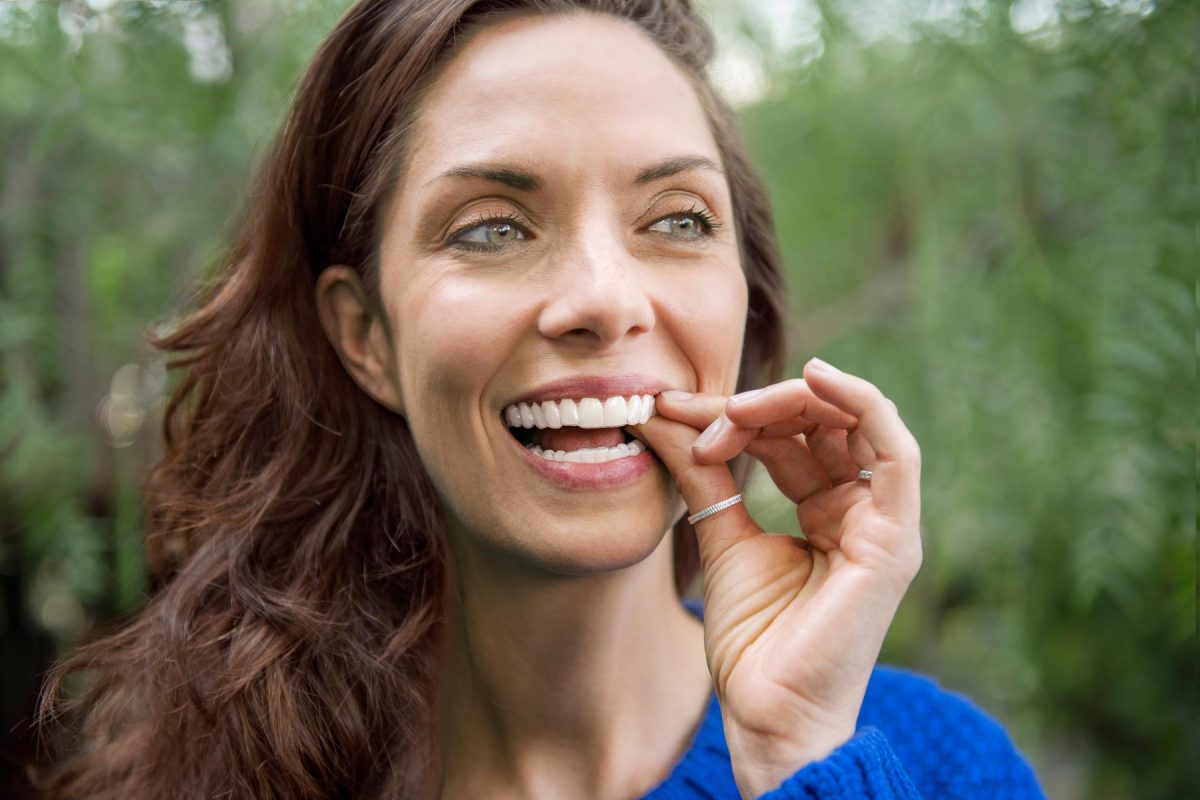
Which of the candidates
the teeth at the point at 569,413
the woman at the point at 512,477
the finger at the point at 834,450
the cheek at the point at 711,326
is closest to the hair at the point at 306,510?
the woman at the point at 512,477

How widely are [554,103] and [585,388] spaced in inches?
16.4

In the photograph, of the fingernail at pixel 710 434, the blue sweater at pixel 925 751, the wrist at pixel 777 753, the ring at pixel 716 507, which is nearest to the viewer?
the wrist at pixel 777 753

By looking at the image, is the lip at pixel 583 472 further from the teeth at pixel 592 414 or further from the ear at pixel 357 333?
the ear at pixel 357 333

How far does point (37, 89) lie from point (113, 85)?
6.2 inches

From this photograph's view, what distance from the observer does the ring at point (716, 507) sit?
162 cm

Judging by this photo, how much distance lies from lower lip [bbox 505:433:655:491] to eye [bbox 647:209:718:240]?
363mm

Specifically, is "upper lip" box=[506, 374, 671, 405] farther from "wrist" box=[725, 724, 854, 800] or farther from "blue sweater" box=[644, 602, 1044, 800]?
"blue sweater" box=[644, 602, 1044, 800]

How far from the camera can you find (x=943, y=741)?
1.81 metres

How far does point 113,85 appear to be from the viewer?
Answer: 2.40 meters

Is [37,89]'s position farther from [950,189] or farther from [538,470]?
[950,189]

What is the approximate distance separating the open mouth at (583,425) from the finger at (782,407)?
0.50 ft

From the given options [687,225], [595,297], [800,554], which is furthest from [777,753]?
[687,225]

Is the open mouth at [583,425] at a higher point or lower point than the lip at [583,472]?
higher

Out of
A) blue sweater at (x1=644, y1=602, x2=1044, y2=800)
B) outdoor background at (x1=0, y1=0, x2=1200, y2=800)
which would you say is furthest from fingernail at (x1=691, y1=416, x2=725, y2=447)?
outdoor background at (x1=0, y1=0, x2=1200, y2=800)
